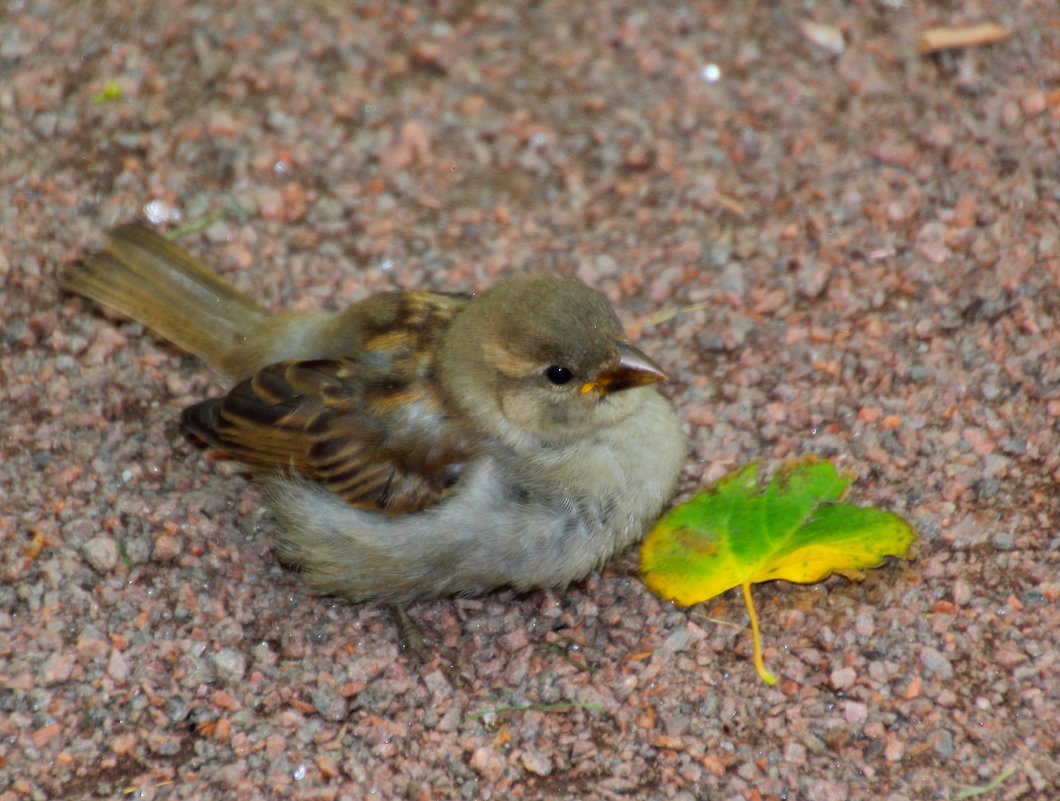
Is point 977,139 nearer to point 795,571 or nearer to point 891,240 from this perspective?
point 891,240

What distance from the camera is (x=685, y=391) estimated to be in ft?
17.7

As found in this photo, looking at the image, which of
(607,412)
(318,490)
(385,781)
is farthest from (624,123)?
(385,781)

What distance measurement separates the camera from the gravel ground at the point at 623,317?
4309 mm

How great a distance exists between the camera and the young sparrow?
459 centimetres

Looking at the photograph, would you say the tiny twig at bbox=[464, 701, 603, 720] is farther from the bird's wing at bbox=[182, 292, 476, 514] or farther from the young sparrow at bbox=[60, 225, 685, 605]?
the bird's wing at bbox=[182, 292, 476, 514]

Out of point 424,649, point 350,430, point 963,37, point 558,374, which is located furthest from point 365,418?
point 963,37

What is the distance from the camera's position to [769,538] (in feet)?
15.2

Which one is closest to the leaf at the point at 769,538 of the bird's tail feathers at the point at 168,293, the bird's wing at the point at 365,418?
the bird's wing at the point at 365,418

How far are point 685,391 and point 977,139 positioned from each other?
76.3 inches

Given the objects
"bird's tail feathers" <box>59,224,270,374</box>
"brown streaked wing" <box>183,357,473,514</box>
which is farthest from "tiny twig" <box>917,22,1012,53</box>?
"bird's tail feathers" <box>59,224,270,374</box>

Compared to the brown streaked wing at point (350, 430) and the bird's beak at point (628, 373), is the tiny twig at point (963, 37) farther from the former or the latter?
the brown streaked wing at point (350, 430)

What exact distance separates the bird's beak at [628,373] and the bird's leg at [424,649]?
1064 millimetres

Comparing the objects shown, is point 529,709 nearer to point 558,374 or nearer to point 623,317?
point 558,374

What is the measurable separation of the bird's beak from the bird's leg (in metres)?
1.06
